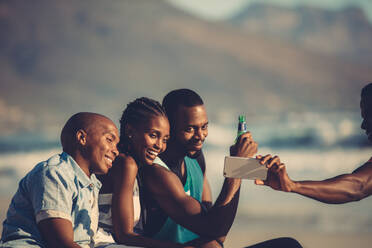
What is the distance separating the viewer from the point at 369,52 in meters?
68.6

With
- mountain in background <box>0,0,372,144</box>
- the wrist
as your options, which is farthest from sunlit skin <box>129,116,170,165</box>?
mountain in background <box>0,0,372,144</box>

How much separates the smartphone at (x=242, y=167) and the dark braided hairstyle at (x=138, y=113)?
534 millimetres

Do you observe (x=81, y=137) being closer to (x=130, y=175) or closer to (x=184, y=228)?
(x=130, y=175)

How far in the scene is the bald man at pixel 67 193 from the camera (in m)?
2.63

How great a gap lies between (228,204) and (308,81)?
172ft

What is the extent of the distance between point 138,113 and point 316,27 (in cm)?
8197

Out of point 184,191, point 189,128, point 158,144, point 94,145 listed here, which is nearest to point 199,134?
point 189,128

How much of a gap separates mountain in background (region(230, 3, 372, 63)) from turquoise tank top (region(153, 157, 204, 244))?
62682 millimetres

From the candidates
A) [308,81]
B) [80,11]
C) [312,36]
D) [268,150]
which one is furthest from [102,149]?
[312,36]

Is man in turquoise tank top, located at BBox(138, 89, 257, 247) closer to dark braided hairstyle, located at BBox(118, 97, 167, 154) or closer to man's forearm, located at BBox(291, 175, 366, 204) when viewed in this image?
dark braided hairstyle, located at BBox(118, 97, 167, 154)

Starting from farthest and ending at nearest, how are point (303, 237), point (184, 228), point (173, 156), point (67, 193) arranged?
point (303, 237), point (173, 156), point (184, 228), point (67, 193)

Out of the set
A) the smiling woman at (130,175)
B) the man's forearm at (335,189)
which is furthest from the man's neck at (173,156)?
the man's forearm at (335,189)

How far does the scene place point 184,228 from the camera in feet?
10.7

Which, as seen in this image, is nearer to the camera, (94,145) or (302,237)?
(94,145)
